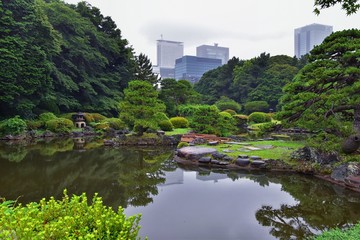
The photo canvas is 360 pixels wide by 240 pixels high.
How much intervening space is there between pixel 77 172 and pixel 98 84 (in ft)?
76.8

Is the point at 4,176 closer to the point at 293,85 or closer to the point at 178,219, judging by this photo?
the point at 178,219

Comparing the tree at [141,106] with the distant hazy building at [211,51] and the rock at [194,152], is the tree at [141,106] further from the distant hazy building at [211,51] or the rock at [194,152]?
the distant hazy building at [211,51]

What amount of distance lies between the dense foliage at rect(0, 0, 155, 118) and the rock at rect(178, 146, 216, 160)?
50.3 feet

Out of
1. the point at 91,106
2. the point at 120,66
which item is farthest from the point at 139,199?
the point at 120,66

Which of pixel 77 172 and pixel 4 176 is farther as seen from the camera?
pixel 77 172

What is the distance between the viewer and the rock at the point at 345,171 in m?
7.49

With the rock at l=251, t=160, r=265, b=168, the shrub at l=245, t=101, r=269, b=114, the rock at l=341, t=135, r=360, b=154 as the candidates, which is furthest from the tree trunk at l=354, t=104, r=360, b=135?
the shrub at l=245, t=101, r=269, b=114

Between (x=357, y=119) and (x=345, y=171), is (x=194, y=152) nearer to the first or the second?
(x=345, y=171)

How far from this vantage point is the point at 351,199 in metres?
6.57

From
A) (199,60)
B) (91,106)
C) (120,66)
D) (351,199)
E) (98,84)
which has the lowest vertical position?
(351,199)

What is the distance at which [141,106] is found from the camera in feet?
52.5

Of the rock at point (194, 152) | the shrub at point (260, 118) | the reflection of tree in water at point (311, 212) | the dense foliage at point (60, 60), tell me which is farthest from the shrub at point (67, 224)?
the shrub at point (260, 118)

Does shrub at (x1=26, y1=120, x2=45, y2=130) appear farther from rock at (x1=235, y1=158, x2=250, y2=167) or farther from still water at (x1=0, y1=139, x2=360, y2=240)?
rock at (x1=235, y1=158, x2=250, y2=167)

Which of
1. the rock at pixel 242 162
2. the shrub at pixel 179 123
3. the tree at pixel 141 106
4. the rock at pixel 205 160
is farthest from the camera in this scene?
the shrub at pixel 179 123
